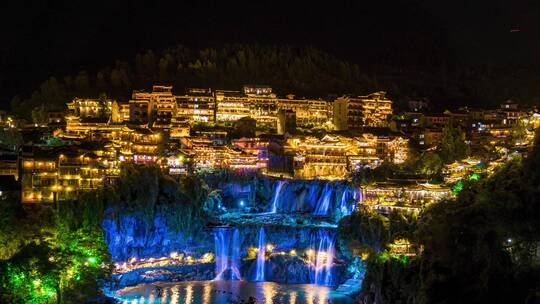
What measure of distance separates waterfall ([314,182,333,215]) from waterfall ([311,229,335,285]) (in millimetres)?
6544

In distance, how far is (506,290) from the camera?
65.2ft

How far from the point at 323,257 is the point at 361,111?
24.4 m

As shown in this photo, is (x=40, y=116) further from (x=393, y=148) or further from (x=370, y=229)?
(x=370, y=229)

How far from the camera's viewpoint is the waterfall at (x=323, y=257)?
34156 mm

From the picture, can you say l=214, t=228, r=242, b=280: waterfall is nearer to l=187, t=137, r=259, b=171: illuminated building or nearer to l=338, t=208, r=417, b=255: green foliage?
l=338, t=208, r=417, b=255: green foliage

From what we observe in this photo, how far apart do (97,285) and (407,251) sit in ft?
41.1

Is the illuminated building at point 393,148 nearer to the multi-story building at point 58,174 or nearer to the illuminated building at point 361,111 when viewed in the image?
the illuminated building at point 361,111

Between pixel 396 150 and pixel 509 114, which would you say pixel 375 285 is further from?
pixel 509 114

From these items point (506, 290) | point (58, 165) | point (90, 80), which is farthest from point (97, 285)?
point (90, 80)

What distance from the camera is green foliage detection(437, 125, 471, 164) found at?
43.8 metres

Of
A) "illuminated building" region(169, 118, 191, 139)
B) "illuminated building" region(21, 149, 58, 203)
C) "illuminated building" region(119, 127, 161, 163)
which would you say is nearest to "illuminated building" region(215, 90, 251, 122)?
"illuminated building" region(169, 118, 191, 139)

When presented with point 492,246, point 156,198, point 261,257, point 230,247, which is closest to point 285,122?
point 230,247

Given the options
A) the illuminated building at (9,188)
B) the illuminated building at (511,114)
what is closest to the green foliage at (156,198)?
the illuminated building at (9,188)

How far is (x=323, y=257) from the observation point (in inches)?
1367
